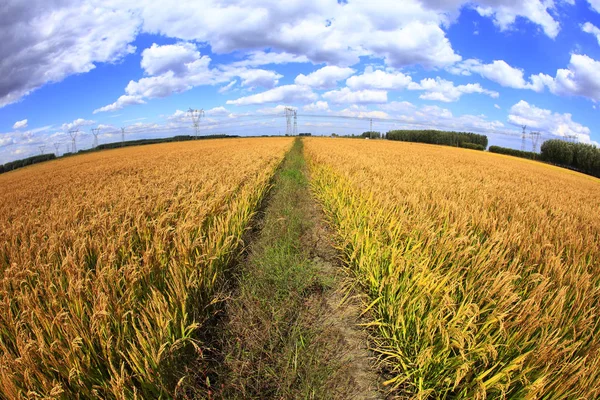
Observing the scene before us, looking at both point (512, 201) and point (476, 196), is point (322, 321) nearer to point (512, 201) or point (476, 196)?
point (476, 196)

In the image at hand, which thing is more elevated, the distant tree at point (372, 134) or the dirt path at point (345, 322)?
the distant tree at point (372, 134)

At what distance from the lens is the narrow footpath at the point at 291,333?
2.54 meters

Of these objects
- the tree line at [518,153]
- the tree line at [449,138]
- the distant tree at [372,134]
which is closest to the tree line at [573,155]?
the tree line at [518,153]

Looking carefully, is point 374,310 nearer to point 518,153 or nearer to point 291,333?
point 291,333

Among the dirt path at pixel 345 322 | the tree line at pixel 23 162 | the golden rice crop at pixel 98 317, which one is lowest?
the dirt path at pixel 345 322

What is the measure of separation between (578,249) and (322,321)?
3.46m

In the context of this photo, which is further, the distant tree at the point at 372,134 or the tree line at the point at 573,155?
the distant tree at the point at 372,134

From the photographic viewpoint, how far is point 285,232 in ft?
19.5

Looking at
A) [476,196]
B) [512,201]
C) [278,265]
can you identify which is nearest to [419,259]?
[278,265]

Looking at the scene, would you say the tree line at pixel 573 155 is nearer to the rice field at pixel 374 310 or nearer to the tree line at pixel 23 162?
the rice field at pixel 374 310

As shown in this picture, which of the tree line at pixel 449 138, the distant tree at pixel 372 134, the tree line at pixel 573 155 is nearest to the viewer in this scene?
the tree line at pixel 573 155

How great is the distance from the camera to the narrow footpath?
2.54 m

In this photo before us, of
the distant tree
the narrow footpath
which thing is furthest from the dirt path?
the distant tree

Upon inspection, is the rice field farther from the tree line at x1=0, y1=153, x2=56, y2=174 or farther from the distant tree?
the distant tree
